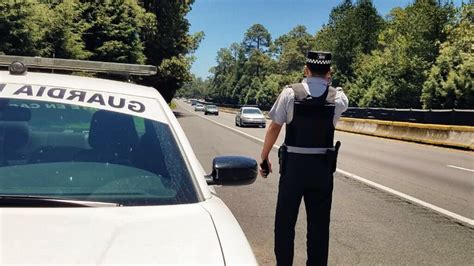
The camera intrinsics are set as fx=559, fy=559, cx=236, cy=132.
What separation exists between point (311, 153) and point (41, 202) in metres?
2.45

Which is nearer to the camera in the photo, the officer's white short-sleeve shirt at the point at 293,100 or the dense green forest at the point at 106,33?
the officer's white short-sleeve shirt at the point at 293,100

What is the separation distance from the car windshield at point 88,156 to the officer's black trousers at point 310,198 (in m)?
1.63

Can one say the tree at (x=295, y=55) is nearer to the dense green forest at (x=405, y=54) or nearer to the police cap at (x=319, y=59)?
the dense green forest at (x=405, y=54)

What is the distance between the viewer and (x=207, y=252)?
6.98 feet

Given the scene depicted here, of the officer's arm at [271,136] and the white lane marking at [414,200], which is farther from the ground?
the officer's arm at [271,136]

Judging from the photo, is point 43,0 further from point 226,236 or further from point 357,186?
point 226,236

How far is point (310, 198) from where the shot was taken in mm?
4520

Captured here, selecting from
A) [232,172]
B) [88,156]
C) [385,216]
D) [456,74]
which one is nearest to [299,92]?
[232,172]

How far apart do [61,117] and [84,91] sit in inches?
8.6

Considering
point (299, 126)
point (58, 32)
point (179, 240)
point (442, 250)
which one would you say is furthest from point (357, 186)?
point (58, 32)

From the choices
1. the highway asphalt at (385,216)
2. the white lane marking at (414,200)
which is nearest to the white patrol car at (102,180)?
the highway asphalt at (385,216)

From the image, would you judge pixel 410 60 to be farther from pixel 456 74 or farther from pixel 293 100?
pixel 293 100

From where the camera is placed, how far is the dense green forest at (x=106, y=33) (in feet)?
71.7

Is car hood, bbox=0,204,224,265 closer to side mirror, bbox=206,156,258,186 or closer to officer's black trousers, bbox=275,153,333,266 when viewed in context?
side mirror, bbox=206,156,258,186
